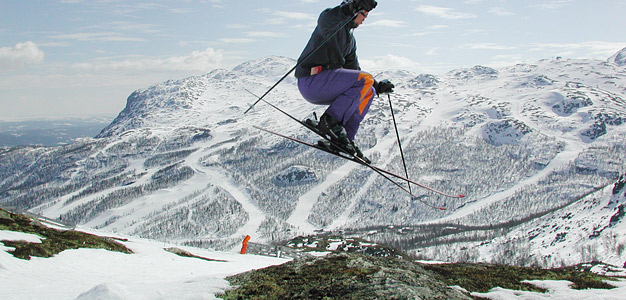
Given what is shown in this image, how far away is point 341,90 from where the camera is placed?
965cm

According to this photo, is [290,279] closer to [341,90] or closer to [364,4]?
[341,90]

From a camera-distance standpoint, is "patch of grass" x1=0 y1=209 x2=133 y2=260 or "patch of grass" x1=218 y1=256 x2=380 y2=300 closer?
"patch of grass" x1=218 y1=256 x2=380 y2=300

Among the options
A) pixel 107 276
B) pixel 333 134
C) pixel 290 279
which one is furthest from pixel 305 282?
pixel 107 276

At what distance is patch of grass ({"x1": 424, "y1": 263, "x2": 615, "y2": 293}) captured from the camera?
11.1m

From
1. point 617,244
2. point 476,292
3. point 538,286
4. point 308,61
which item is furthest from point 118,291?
point 617,244

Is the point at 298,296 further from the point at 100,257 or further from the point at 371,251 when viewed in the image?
the point at 371,251

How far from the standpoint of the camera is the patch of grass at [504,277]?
11.1 meters

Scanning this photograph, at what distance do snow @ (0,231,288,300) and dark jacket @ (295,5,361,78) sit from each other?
5.56 metres

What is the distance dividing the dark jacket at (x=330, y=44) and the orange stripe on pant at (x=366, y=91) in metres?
0.59

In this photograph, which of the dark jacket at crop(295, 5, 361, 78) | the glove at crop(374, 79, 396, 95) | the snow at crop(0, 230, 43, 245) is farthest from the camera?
the snow at crop(0, 230, 43, 245)

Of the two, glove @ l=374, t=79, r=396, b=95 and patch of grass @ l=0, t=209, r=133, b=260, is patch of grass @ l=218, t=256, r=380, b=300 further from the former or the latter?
patch of grass @ l=0, t=209, r=133, b=260

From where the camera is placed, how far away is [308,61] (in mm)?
9492

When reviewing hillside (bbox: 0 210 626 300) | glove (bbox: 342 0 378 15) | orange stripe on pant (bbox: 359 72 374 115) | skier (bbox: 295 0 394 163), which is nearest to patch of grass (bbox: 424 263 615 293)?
hillside (bbox: 0 210 626 300)

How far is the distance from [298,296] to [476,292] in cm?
512
